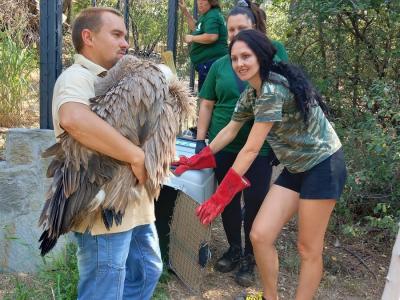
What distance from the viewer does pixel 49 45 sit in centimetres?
315

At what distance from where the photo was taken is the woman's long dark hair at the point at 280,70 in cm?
258

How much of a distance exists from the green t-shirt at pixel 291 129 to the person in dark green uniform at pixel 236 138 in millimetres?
484

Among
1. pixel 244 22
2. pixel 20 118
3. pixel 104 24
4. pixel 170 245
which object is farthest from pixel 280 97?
pixel 20 118

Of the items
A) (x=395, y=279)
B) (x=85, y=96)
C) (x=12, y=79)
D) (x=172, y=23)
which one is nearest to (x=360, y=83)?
(x=172, y=23)

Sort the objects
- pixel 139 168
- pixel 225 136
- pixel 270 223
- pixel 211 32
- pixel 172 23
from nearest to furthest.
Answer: pixel 139 168, pixel 270 223, pixel 225 136, pixel 172 23, pixel 211 32

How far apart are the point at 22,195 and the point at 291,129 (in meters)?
1.84

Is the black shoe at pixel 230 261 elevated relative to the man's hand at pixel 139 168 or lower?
lower

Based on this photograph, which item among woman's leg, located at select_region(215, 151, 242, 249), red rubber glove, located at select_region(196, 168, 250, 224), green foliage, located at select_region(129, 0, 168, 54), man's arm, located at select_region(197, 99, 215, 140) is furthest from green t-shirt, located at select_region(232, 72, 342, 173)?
green foliage, located at select_region(129, 0, 168, 54)

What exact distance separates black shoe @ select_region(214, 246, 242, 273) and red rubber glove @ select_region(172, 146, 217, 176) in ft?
2.50

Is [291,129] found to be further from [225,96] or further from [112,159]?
[112,159]

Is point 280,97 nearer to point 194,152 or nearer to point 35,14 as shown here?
point 194,152

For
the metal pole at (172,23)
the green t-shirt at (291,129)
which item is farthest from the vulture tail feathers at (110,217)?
the metal pole at (172,23)

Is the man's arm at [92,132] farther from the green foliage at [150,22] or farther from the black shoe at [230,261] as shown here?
the green foliage at [150,22]

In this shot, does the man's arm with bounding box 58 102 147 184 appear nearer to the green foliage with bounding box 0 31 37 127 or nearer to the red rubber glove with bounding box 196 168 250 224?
the red rubber glove with bounding box 196 168 250 224
